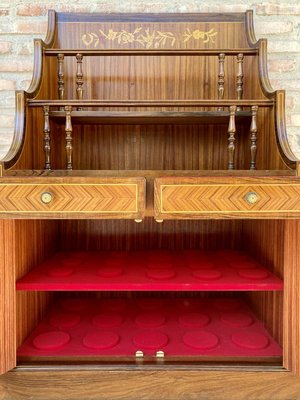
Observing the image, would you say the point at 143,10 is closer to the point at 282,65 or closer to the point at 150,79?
the point at 150,79

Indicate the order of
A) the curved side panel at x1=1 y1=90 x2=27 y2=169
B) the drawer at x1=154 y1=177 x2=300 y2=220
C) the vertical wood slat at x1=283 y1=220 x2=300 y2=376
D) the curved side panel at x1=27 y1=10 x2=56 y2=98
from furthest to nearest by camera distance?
Answer: the curved side panel at x1=27 y1=10 x2=56 y2=98
the curved side panel at x1=1 y1=90 x2=27 y2=169
the vertical wood slat at x1=283 y1=220 x2=300 y2=376
the drawer at x1=154 y1=177 x2=300 y2=220

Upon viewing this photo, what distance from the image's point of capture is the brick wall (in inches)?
59.3

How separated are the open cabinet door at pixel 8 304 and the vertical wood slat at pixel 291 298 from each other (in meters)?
0.80

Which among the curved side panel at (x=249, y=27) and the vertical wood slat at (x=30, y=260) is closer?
the vertical wood slat at (x=30, y=260)

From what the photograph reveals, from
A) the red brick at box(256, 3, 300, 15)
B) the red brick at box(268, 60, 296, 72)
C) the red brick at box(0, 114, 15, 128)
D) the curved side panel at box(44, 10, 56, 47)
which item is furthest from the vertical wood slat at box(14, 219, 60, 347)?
the red brick at box(256, 3, 300, 15)

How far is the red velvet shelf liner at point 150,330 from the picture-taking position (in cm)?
101

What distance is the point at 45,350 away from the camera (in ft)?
3.30

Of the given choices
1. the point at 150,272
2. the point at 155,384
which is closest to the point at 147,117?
the point at 150,272

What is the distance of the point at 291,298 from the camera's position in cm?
96

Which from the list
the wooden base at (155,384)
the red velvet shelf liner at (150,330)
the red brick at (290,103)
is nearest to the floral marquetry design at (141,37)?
the red brick at (290,103)

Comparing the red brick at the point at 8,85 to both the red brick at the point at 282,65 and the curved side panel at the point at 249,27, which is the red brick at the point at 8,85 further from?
the red brick at the point at 282,65

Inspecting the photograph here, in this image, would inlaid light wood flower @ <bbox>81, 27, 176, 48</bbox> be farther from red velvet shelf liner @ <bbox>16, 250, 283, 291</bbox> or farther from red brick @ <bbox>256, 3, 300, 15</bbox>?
red velvet shelf liner @ <bbox>16, 250, 283, 291</bbox>

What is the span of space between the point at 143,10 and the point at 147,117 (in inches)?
25.8

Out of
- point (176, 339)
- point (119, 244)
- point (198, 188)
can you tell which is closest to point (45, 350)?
point (176, 339)
